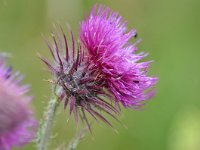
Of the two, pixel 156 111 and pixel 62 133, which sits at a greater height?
pixel 62 133

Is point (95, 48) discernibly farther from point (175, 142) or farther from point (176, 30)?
point (176, 30)

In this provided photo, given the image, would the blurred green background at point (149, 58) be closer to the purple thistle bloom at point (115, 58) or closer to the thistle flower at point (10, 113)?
the purple thistle bloom at point (115, 58)

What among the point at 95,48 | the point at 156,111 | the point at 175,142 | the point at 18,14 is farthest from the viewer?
the point at 18,14

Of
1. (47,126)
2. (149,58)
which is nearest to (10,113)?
(47,126)

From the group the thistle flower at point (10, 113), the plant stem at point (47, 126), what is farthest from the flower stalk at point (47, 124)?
the thistle flower at point (10, 113)

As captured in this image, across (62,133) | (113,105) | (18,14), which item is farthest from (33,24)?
(113,105)
